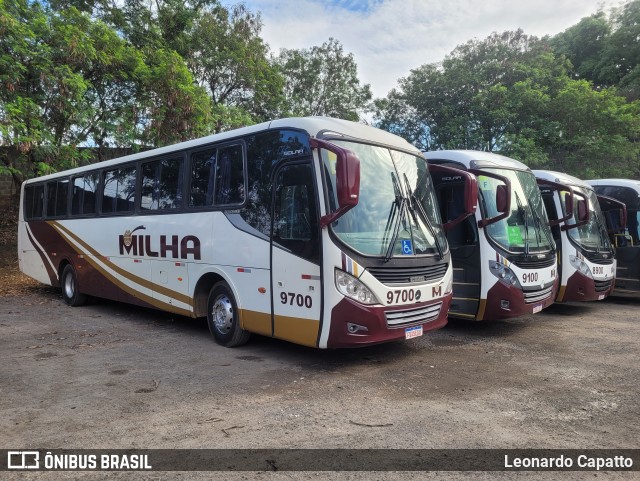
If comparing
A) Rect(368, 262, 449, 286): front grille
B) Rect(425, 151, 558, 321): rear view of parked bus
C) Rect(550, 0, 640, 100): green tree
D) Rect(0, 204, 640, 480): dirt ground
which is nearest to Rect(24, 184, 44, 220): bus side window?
Rect(0, 204, 640, 480): dirt ground

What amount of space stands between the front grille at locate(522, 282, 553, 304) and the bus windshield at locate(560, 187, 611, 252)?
2195mm

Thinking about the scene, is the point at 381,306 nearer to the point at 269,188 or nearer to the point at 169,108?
the point at 269,188

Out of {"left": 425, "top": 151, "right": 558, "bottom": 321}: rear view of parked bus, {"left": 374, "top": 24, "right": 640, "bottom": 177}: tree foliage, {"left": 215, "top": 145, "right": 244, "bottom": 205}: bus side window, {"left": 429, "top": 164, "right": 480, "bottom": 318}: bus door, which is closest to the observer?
{"left": 215, "top": 145, "right": 244, "bottom": 205}: bus side window

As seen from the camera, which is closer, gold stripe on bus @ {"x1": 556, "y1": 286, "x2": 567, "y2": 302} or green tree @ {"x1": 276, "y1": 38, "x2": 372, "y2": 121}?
gold stripe on bus @ {"x1": 556, "y1": 286, "x2": 567, "y2": 302}

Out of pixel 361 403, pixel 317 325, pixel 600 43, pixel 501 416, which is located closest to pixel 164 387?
pixel 317 325

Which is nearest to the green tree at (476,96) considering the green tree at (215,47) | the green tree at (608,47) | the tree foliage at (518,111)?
the tree foliage at (518,111)

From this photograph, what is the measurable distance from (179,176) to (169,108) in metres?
7.98

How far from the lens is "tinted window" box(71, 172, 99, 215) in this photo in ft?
32.3

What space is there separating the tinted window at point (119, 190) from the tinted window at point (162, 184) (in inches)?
16.9

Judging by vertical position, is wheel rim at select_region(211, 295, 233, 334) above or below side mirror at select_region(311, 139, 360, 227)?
below

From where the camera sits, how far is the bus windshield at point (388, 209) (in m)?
5.37

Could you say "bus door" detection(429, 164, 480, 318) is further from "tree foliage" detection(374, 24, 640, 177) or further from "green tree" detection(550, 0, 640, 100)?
"green tree" detection(550, 0, 640, 100)

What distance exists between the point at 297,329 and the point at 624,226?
378 inches

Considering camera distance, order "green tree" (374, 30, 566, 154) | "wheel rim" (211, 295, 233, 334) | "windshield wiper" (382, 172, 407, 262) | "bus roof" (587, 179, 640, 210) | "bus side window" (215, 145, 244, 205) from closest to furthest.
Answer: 1. "windshield wiper" (382, 172, 407, 262)
2. "bus side window" (215, 145, 244, 205)
3. "wheel rim" (211, 295, 233, 334)
4. "bus roof" (587, 179, 640, 210)
5. "green tree" (374, 30, 566, 154)
